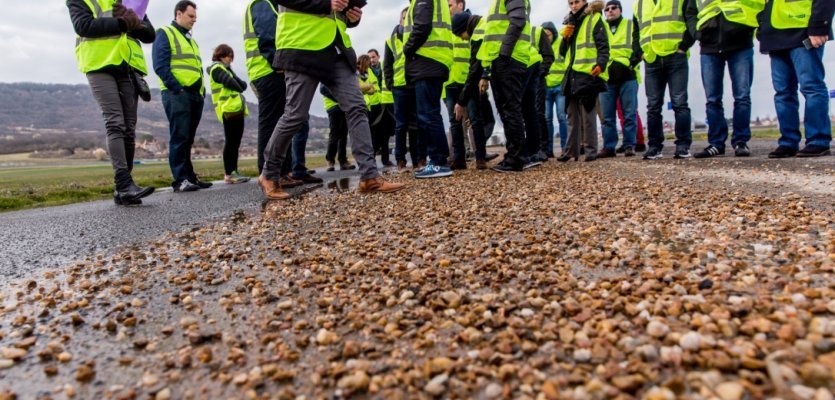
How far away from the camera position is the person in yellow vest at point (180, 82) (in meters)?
5.64

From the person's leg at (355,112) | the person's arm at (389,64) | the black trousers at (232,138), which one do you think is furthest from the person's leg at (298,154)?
the person's leg at (355,112)

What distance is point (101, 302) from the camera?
172 cm

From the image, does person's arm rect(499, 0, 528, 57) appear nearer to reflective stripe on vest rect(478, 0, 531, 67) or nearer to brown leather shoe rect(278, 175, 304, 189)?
reflective stripe on vest rect(478, 0, 531, 67)

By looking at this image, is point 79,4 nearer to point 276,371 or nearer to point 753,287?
point 276,371

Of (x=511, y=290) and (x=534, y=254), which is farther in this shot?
(x=534, y=254)

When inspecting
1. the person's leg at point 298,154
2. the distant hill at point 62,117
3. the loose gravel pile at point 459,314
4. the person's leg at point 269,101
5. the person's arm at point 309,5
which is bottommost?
the loose gravel pile at point 459,314

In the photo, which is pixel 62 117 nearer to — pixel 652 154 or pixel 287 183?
pixel 287 183

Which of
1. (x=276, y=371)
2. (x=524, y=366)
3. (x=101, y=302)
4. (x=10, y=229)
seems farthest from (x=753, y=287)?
(x=10, y=229)

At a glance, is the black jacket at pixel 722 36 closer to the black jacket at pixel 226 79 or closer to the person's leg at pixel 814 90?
the person's leg at pixel 814 90

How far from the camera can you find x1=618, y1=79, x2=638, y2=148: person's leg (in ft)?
24.4

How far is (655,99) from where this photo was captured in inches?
243

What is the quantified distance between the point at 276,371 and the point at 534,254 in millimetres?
1170

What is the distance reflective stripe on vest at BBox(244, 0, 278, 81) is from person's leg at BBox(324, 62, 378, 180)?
1.39 metres

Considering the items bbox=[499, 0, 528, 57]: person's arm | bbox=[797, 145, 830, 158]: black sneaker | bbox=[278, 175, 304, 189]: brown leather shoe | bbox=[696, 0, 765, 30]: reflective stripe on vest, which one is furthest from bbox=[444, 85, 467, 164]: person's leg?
bbox=[797, 145, 830, 158]: black sneaker
